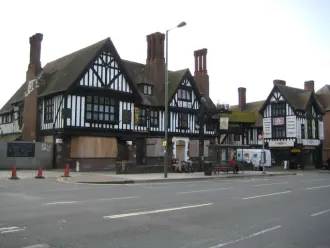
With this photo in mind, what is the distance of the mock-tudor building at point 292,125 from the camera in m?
47.9

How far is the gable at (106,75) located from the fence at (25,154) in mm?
6120

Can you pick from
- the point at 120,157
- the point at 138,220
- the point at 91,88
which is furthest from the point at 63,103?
the point at 138,220

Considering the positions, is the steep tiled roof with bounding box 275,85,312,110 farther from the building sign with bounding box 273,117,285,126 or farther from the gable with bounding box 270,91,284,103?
the building sign with bounding box 273,117,285,126

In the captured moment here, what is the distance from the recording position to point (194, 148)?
41094 millimetres

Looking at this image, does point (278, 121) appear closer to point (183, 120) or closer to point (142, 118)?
point (183, 120)

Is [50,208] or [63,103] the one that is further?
[63,103]

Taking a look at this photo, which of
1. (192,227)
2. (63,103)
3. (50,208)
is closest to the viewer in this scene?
(192,227)

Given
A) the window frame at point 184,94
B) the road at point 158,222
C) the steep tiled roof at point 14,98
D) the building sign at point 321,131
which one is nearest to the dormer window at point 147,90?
the window frame at point 184,94

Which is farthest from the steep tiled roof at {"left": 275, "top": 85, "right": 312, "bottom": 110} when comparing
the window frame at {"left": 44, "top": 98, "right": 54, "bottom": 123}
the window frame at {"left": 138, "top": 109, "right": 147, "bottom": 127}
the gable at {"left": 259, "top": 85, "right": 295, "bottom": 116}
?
the window frame at {"left": 44, "top": 98, "right": 54, "bottom": 123}

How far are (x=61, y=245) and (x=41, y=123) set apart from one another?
28921 mm

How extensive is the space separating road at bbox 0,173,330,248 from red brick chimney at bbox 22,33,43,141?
72.8ft

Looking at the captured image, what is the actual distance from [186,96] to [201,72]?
24.7ft

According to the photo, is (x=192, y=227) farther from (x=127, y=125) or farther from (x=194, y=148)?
(x=194, y=148)

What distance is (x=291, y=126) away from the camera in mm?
48000
